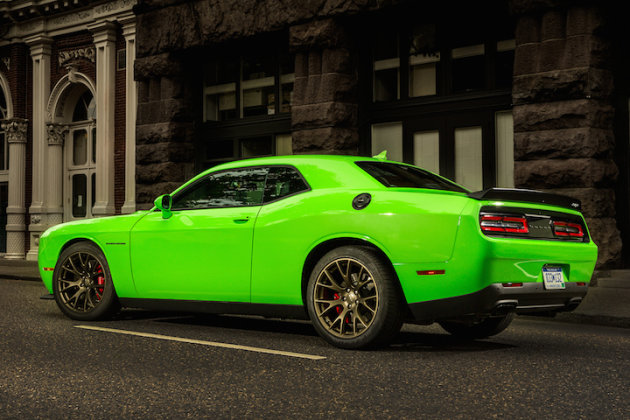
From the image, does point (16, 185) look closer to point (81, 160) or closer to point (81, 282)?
point (81, 160)

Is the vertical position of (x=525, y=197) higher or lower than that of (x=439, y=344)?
higher

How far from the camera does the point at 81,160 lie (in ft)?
66.6

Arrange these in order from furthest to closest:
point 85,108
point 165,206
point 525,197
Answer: point 85,108
point 165,206
point 525,197

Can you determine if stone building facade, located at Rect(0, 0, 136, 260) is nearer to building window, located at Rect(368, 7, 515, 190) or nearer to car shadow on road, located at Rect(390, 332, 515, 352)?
building window, located at Rect(368, 7, 515, 190)

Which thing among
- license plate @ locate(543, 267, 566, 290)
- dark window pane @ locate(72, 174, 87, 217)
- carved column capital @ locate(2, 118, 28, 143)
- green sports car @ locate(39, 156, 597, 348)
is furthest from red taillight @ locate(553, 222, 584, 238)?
carved column capital @ locate(2, 118, 28, 143)

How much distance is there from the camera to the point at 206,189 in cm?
729

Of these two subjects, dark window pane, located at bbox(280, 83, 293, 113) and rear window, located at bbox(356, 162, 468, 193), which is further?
dark window pane, located at bbox(280, 83, 293, 113)

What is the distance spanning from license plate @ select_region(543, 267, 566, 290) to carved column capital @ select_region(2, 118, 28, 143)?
17989mm

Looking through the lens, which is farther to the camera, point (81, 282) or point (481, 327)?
point (81, 282)

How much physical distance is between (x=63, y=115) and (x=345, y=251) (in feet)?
52.8

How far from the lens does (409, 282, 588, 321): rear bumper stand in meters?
5.51

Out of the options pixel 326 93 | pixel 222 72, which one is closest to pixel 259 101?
pixel 222 72

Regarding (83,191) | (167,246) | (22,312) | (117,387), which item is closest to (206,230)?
(167,246)

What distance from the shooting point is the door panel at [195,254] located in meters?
6.69
